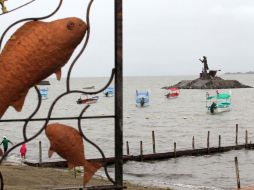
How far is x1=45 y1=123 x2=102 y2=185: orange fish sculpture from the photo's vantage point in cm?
365

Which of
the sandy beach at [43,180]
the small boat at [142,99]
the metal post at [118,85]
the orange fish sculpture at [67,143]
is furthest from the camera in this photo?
the small boat at [142,99]

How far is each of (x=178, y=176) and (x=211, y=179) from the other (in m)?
1.98

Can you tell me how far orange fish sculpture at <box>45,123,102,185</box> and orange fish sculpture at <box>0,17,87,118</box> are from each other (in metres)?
0.34

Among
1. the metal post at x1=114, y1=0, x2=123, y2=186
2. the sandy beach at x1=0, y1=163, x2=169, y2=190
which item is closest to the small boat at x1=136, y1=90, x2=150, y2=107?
the sandy beach at x1=0, y1=163, x2=169, y2=190

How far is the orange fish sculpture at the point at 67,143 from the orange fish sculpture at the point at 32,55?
341mm

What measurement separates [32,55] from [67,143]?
2.45 ft

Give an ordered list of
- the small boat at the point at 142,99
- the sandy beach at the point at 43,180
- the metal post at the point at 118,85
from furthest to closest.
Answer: the small boat at the point at 142,99 → the sandy beach at the point at 43,180 → the metal post at the point at 118,85

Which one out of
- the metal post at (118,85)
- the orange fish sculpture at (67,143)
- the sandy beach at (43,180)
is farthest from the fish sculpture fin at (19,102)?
the sandy beach at (43,180)

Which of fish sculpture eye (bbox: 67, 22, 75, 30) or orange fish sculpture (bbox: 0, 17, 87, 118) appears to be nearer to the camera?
orange fish sculpture (bbox: 0, 17, 87, 118)

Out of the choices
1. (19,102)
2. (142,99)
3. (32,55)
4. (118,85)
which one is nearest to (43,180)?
(118,85)

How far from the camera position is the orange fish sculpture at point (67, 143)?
365cm

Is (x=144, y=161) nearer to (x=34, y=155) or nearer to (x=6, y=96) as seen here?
(x=34, y=155)

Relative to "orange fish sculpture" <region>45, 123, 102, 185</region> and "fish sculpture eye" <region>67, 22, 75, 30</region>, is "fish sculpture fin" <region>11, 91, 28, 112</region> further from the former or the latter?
"fish sculpture eye" <region>67, 22, 75, 30</region>

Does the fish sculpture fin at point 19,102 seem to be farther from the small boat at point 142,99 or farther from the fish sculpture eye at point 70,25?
the small boat at point 142,99
